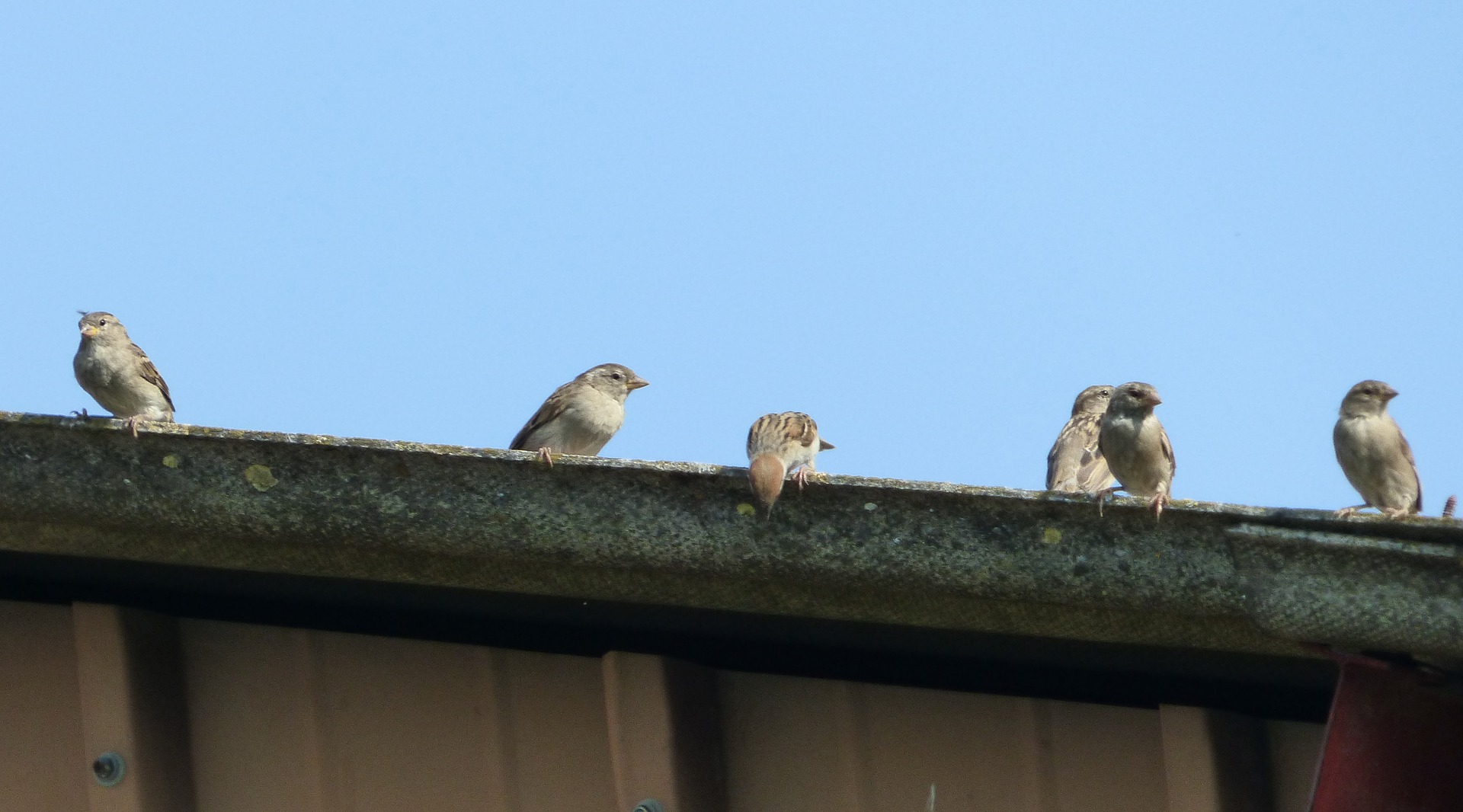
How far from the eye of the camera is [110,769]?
4.08 m

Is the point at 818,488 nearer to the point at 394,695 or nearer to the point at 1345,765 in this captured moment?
the point at 1345,765

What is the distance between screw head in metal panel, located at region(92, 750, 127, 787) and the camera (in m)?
4.07

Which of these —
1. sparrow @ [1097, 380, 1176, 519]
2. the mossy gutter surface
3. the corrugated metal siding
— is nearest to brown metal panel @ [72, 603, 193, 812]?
the corrugated metal siding

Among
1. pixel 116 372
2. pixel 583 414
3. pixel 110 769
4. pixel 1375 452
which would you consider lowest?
pixel 110 769

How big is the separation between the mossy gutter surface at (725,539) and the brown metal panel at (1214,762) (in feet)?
0.93

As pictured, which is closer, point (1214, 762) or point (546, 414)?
point (1214, 762)

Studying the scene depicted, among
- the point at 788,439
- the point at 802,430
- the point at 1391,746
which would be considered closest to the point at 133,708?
→ the point at 1391,746

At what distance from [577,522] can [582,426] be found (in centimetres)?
580

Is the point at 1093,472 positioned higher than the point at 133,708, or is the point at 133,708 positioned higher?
the point at 1093,472

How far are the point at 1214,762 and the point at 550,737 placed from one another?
1.50 m

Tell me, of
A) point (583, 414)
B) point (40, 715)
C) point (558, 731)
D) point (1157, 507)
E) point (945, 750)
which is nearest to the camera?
point (1157, 507)

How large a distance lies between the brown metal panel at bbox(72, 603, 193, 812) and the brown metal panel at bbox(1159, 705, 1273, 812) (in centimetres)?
234

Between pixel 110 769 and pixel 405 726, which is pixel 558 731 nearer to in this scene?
pixel 405 726

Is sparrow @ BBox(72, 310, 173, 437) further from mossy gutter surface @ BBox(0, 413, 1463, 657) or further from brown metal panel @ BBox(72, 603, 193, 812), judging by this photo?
mossy gutter surface @ BBox(0, 413, 1463, 657)
